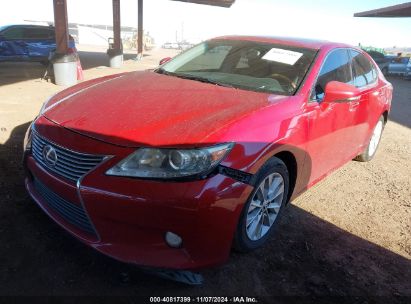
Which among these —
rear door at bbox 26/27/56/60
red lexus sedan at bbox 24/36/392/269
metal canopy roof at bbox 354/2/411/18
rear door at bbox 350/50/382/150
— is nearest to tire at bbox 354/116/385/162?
rear door at bbox 350/50/382/150

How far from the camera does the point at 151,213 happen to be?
212 cm

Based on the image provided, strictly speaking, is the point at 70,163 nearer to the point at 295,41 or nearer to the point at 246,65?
the point at 246,65

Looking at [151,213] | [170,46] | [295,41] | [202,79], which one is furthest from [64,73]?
[170,46]

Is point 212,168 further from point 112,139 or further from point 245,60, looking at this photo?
point 245,60

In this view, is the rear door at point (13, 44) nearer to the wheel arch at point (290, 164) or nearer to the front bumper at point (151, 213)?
the front bumper at point (151, 213)

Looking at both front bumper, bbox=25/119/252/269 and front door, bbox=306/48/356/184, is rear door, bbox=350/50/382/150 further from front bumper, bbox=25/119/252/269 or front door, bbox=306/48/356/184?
front bumper, bbox=25/119/252/269

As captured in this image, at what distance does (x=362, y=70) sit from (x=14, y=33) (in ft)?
46.4

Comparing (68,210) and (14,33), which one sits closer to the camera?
(68,210)

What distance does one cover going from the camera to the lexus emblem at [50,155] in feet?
7.94

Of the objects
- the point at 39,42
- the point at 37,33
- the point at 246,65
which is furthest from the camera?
the point at 37,33

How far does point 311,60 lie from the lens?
133 inches

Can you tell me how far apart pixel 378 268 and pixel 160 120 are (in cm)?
202

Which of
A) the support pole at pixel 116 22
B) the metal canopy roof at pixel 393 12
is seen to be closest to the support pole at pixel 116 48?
the support pole at pixel 116 22

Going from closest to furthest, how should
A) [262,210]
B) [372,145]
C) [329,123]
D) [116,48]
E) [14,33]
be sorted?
1. [262,210]
2. [329,123]
3. [372,145]
4. [14,33]
5. [116,48]
